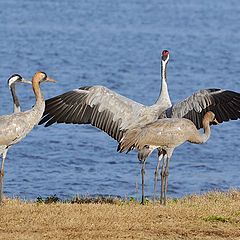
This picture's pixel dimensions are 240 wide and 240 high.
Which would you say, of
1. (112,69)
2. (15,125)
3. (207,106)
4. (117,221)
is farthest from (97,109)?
(112,69)

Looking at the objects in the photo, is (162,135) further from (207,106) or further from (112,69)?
(112,69)

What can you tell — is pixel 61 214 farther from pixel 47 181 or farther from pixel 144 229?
pixel 47 181

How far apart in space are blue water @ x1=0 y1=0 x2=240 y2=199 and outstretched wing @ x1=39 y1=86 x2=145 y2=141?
1991mm

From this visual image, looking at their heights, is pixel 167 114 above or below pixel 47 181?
above

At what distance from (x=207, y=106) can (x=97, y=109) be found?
1549mm

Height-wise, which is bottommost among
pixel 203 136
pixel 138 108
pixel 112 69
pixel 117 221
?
pixel 117 221

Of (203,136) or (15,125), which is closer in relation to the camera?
(15,125)

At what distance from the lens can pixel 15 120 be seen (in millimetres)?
11062

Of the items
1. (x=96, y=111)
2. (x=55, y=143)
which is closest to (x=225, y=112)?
(x=96, y=111)

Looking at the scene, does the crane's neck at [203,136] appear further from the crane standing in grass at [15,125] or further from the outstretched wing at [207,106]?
the crane standing in grass at [15,125]

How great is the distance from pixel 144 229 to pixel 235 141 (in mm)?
10578

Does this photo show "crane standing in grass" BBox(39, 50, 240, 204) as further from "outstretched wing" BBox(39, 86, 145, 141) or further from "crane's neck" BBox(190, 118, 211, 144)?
"crane's neck" BBox(190, 118, 211, 144)

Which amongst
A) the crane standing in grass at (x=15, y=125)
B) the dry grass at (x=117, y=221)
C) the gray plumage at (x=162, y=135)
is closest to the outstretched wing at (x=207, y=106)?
the gray plumage at (x=162, y=135)

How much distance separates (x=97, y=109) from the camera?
12.8 metres
